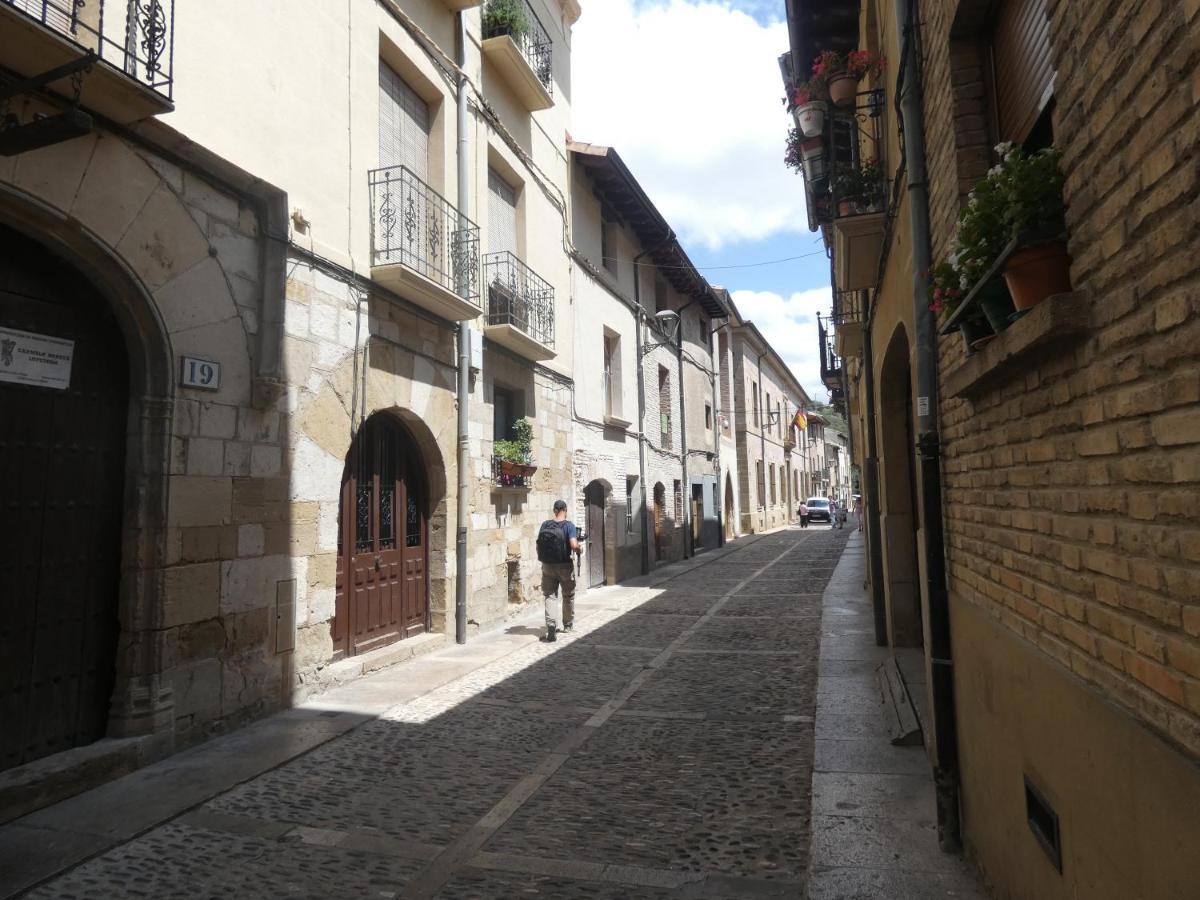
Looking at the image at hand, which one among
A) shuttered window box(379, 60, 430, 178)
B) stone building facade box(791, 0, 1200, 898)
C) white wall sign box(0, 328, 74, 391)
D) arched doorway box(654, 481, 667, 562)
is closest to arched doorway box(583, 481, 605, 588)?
arched doorway box(654, 481, 667, 562)

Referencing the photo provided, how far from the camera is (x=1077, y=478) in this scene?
200 cm

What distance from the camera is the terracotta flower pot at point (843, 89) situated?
6.14 metres

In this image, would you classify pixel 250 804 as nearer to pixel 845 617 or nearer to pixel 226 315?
pixel 226 315

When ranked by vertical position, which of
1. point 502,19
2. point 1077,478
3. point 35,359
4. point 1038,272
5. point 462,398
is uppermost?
point 502,19

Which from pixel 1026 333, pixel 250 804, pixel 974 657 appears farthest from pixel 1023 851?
pixel 250 804

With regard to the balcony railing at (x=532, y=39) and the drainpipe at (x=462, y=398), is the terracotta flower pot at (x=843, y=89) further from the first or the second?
the balcony railing at (x=532, y=39)

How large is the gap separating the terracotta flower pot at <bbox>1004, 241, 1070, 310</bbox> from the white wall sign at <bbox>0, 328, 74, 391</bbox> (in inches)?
189

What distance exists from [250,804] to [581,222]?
437 inches

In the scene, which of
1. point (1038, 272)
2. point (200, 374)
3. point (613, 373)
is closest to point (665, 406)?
point (613, 373)

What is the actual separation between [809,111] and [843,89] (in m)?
0.45

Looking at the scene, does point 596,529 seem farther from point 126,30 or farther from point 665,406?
point 126,30

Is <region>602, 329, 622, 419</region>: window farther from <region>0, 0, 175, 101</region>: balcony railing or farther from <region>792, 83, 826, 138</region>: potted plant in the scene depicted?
<region>0, 0, 175, 101</region>: balcony railing

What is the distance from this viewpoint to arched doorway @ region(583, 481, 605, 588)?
1352 cm

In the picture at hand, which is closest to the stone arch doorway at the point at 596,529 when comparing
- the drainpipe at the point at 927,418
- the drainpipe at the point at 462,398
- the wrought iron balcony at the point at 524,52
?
the drainpipe at the point at 462,398
